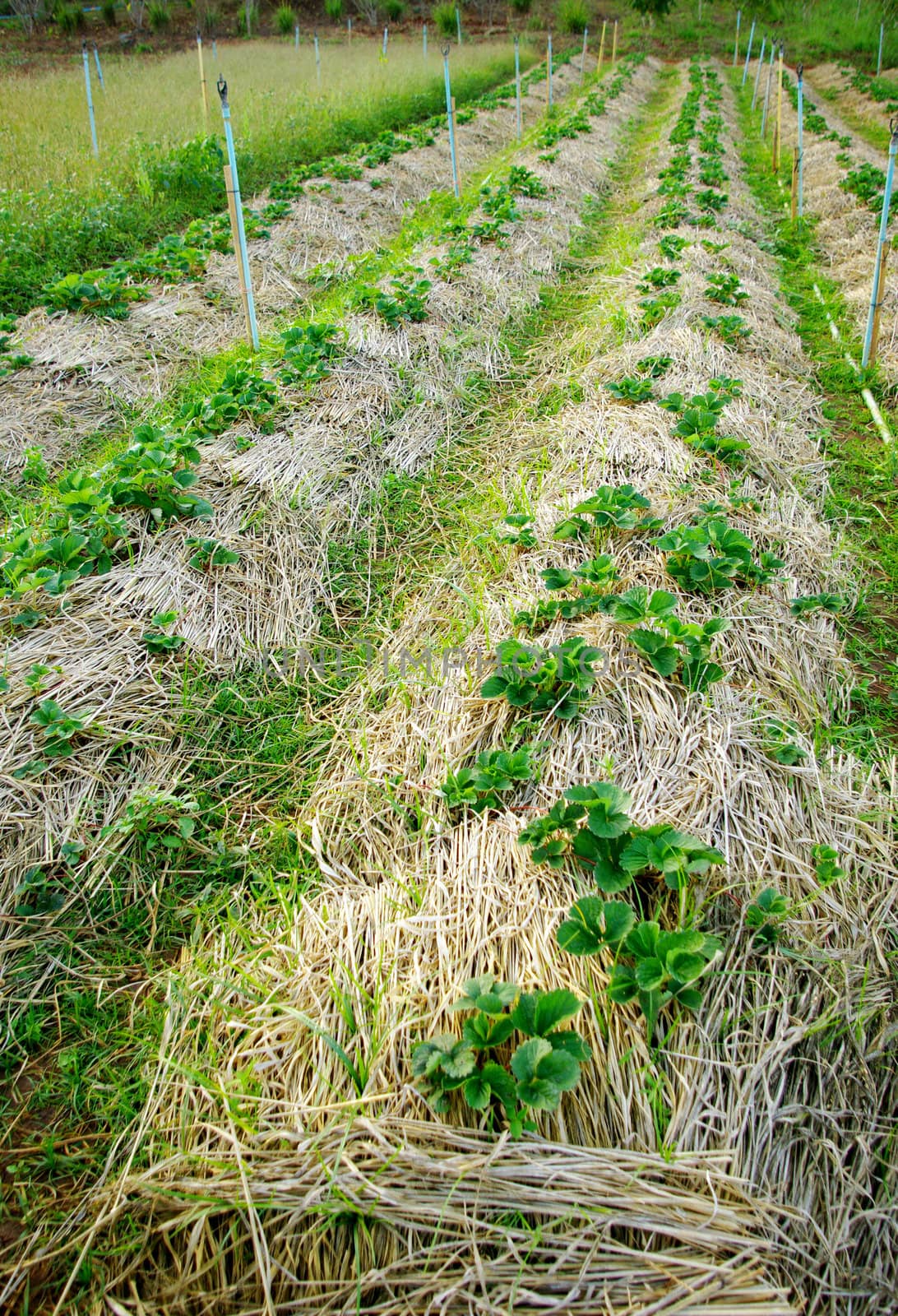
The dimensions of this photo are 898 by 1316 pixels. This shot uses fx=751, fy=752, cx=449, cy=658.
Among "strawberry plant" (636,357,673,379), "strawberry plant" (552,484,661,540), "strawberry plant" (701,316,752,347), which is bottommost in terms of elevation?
"strawberry plant" (552,484,661,540)

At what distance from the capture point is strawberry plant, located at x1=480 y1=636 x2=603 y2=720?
248cm

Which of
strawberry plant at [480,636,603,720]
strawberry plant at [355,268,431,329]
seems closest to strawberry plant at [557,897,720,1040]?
strawberry plant at [480,636,603,720]

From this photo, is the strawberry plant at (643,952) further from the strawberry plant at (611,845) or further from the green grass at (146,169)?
the green grass at (146,169)

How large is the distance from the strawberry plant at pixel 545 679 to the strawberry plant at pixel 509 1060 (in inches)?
38.9

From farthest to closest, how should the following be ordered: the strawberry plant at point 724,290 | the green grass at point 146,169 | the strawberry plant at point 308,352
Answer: the green grass at point 146,169, the strawberry plant at point 724,290, the strawberry plant at point 308,352

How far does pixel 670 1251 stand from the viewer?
145cm

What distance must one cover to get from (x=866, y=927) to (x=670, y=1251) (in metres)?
0.97

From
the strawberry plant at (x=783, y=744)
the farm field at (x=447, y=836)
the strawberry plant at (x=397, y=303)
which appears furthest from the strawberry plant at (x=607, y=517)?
the strawberry plant at (x=397, y=303)

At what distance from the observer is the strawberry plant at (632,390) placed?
440 centimetres

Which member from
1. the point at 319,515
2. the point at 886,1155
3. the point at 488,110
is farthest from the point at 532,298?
the point at 488,110

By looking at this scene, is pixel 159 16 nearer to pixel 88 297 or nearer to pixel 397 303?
pixel 88 297

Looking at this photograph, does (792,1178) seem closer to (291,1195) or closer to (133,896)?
(291,1195)

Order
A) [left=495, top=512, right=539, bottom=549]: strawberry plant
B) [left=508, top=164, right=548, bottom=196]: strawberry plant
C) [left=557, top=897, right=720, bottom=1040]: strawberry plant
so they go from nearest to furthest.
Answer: [left=557, top=897, right=720, bottom=1040]: strawberry plant
[left=495, top=512, right=539, bottom=549]: strawberry plant
[left=508, top=164, right=548, bottom=196]: strawberry plant

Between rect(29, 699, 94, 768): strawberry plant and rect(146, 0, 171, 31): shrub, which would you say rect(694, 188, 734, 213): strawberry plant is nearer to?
rect(29, 699, 94, 768): strawberry plant
